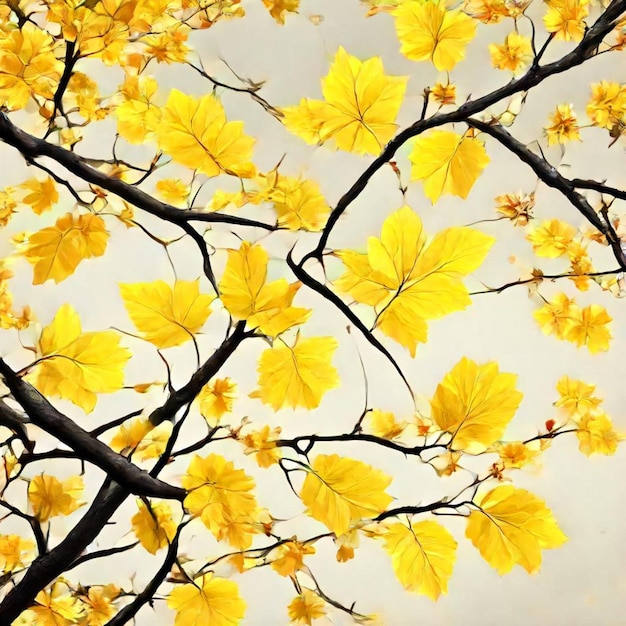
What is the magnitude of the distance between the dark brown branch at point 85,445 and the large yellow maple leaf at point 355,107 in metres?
0.33

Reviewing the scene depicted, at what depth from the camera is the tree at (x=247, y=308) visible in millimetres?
533

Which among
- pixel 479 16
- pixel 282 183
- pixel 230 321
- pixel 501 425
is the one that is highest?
pixel 479 16

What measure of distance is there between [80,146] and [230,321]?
0.69ft

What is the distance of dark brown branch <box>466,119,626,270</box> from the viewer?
0.59 meters

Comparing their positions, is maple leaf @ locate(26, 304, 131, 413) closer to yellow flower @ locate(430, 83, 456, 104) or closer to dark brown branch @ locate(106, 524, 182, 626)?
dark brown branch @ locate(106, 524, 182, 626)

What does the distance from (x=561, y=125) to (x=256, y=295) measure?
1.16ft

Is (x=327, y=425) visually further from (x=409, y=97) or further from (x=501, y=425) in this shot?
(x=409, y=97)

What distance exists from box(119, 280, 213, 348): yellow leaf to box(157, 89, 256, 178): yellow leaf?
109 mm

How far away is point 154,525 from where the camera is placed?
0.54 m

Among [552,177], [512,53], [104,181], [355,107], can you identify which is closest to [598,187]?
[552,177]

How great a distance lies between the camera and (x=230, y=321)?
21.3 inches

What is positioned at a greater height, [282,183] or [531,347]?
[282,183]

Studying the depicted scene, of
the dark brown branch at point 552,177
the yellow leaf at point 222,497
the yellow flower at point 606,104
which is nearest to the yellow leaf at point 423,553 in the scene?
the yellow leaf at point 222,497

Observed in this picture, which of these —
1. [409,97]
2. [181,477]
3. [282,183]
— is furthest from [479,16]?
[181,477]
